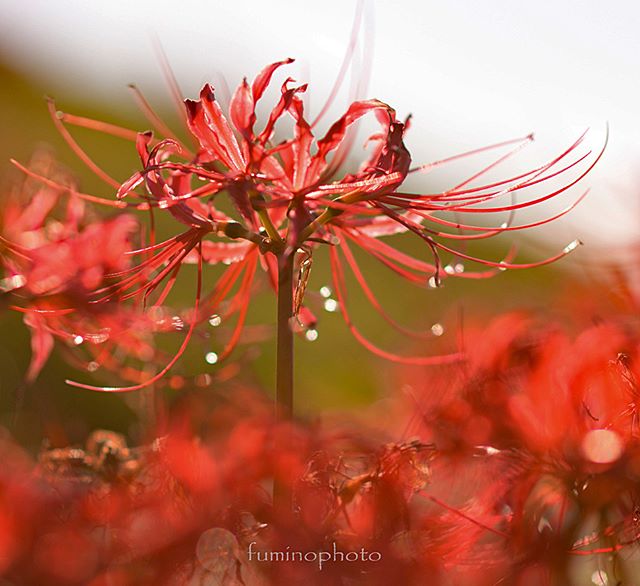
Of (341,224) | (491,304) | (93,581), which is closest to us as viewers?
(93,581)

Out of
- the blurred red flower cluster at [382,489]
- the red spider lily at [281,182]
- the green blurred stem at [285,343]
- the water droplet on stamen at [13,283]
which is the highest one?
the red spider lily at [281,182]

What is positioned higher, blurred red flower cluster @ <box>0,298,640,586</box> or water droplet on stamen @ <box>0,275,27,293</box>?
water droplet on stamen @ <box>0,275,27,293</box>

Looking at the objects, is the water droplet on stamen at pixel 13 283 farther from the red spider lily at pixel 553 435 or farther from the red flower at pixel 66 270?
the red spider lily at pixel 553 435

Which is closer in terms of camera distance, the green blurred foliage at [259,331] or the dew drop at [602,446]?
the dew drop at [602,446]

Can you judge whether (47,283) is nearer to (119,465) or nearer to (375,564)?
(119,465)

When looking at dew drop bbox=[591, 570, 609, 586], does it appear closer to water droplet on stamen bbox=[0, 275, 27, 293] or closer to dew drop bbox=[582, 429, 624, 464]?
dew drop bbox=[582, 429, 624, 464]

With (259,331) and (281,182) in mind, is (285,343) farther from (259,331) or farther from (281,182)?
(259,331)

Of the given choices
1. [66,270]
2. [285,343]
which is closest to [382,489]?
[285,343]

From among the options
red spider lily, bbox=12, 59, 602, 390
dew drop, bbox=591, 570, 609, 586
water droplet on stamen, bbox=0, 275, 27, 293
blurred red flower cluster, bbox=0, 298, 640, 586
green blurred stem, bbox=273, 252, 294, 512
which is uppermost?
red spider lily, bbox=12, 59, 602, 390

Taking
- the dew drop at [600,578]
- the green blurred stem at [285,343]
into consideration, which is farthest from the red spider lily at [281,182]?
the dew drop at [600,578]

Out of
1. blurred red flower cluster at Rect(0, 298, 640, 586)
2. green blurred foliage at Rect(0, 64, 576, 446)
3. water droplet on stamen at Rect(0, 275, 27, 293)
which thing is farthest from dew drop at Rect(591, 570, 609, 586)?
water droplet on stamen at Rect(0, 275, 27, 293)

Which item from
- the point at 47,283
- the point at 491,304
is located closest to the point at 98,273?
the point at 47,283
